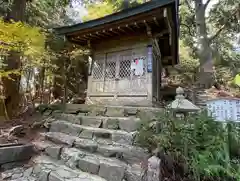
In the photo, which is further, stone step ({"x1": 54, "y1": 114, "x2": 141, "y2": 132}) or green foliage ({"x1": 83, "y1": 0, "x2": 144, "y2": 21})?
green foliage ({"x1": 83, "y1": 0, "x2": 144, "y2": 21})

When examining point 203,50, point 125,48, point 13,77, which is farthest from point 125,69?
point 203,50

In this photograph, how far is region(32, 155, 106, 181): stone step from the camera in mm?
2996

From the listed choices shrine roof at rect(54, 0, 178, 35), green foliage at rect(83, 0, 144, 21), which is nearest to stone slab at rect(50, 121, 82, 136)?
shrine roof at rect(54, 0, 178, 35)

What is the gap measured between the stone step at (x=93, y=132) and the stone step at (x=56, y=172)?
928 millimetres

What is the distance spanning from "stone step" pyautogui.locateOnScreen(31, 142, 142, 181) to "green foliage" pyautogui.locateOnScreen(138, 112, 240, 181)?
22.8 inches

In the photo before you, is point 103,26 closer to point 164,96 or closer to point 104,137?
point 104,137

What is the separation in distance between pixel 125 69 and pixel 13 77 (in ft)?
12.5

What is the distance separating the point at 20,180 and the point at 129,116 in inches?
115

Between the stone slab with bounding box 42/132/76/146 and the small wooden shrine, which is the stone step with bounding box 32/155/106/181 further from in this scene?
the small wooden shrine

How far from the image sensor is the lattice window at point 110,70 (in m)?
6.56

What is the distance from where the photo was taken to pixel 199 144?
284cm

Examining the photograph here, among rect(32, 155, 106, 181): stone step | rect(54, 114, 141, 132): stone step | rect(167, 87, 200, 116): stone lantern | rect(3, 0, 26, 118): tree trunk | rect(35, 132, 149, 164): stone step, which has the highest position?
rect(3, 0, 26, 118): tree trunk

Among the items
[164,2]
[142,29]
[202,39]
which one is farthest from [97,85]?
[202,39]

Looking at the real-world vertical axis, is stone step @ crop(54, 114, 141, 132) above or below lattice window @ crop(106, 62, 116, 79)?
below
